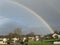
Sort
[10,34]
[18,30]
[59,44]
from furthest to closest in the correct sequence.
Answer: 1. [10,34]
2. [18,30]
3. [59,44]

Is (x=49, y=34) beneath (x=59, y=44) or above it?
above

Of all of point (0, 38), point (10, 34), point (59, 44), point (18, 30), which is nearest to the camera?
point (59, 44)

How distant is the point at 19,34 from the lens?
54750 millimetres

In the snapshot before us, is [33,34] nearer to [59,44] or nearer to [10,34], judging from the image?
[10,34]

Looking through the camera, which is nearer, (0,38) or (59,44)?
(59,44)

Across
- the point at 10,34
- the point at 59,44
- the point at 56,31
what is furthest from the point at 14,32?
the point at 59,44

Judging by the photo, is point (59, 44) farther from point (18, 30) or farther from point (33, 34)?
point (33, 34)

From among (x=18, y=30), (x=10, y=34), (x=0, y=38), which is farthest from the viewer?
(x=0, y=38)

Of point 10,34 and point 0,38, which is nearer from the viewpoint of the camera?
point 10,34

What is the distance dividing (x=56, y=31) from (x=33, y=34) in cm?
740

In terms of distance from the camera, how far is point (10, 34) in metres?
60.2

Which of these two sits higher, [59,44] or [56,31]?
[56,31]

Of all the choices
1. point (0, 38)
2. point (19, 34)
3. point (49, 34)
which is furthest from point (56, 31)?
point (0, 38)

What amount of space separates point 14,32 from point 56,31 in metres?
15.4
